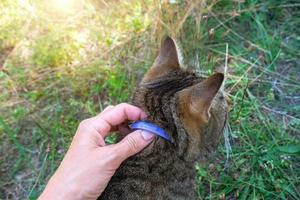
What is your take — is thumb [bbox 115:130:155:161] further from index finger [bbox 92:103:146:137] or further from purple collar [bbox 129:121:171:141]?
index finger [bbox 92:103:146:137]

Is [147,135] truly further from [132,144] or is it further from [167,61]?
[167,61]

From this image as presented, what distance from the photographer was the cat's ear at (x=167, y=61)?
7.79ft

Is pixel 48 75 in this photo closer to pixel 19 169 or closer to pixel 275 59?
pixel 19 169

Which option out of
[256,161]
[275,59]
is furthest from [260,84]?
[256,161]

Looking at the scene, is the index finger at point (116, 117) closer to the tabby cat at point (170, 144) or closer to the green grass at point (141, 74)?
the tabby cat at point (170, 144)

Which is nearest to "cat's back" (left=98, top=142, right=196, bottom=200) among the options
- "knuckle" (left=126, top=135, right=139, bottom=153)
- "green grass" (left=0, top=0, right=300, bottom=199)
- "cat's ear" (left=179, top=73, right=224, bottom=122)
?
"knuckle" (left=126, top=135, right=139, bottom=153)

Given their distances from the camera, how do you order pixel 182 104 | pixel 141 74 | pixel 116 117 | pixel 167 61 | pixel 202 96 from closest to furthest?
pixel 202 96 < pixel 182 104 < pixel 116 117 < pixel 167 61 < pixel 141 74

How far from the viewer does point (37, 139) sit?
3.46m

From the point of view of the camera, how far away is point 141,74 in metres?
3.58

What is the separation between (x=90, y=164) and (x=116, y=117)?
11.9 inches

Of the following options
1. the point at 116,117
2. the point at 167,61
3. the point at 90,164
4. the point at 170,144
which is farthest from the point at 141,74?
the point at 90,164

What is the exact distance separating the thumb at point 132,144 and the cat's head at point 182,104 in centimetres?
9

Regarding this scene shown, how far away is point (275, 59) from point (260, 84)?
23 centimetres

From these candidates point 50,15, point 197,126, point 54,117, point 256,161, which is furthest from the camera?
point 50,15
